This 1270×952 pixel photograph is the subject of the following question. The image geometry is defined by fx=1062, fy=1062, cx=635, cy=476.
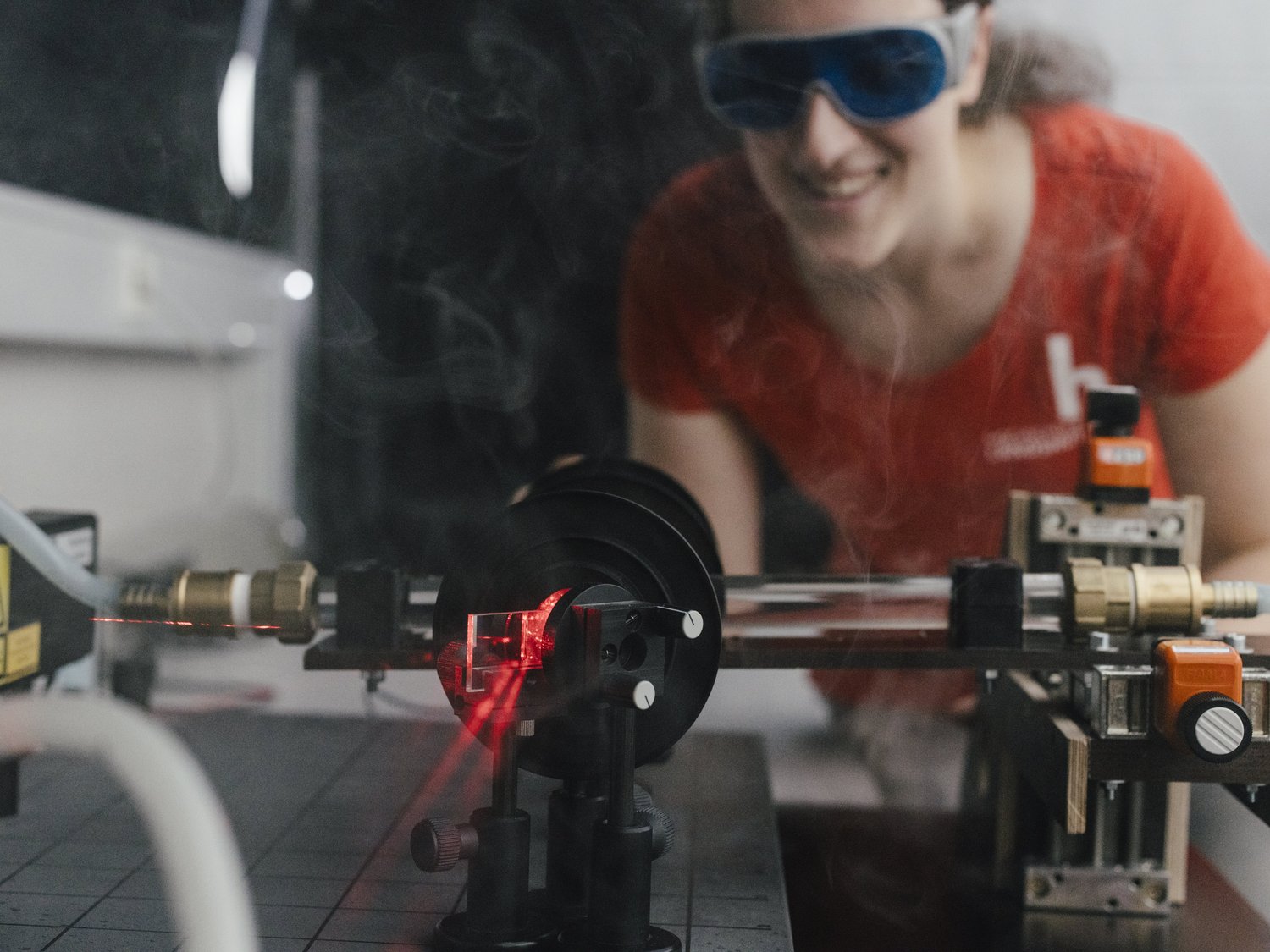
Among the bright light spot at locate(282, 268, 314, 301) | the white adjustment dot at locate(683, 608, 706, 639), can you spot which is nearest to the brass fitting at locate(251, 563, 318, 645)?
the white adjustment dot at locate(683, 608, 706, 639)

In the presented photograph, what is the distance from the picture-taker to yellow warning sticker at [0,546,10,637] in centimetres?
80

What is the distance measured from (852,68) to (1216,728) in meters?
0.84

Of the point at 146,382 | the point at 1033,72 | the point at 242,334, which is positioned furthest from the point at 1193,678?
the point at 242,334

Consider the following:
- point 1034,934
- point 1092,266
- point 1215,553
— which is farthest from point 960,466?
point 1034,934

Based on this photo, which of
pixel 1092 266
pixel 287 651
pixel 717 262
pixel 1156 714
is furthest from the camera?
pixel 717 262

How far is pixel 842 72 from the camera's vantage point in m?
1.19

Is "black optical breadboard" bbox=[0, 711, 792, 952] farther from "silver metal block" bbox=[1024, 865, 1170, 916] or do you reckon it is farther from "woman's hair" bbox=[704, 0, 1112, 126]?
"woman's hair" bbox=[704, 0, 1112, 126]

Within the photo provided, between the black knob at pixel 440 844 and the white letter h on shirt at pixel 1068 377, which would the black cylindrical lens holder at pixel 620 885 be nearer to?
the black knob at pixel 440 844

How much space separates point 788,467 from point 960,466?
0.25 metres

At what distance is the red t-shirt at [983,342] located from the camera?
1.46 meters

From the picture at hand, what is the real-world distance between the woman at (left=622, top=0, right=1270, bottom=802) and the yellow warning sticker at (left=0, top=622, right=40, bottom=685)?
3.06 feet

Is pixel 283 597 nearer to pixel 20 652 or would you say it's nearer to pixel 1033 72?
pixel 20 652

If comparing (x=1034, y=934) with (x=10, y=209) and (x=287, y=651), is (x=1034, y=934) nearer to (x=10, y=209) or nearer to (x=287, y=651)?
(x=287, y=651)

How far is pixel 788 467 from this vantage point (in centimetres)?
164
